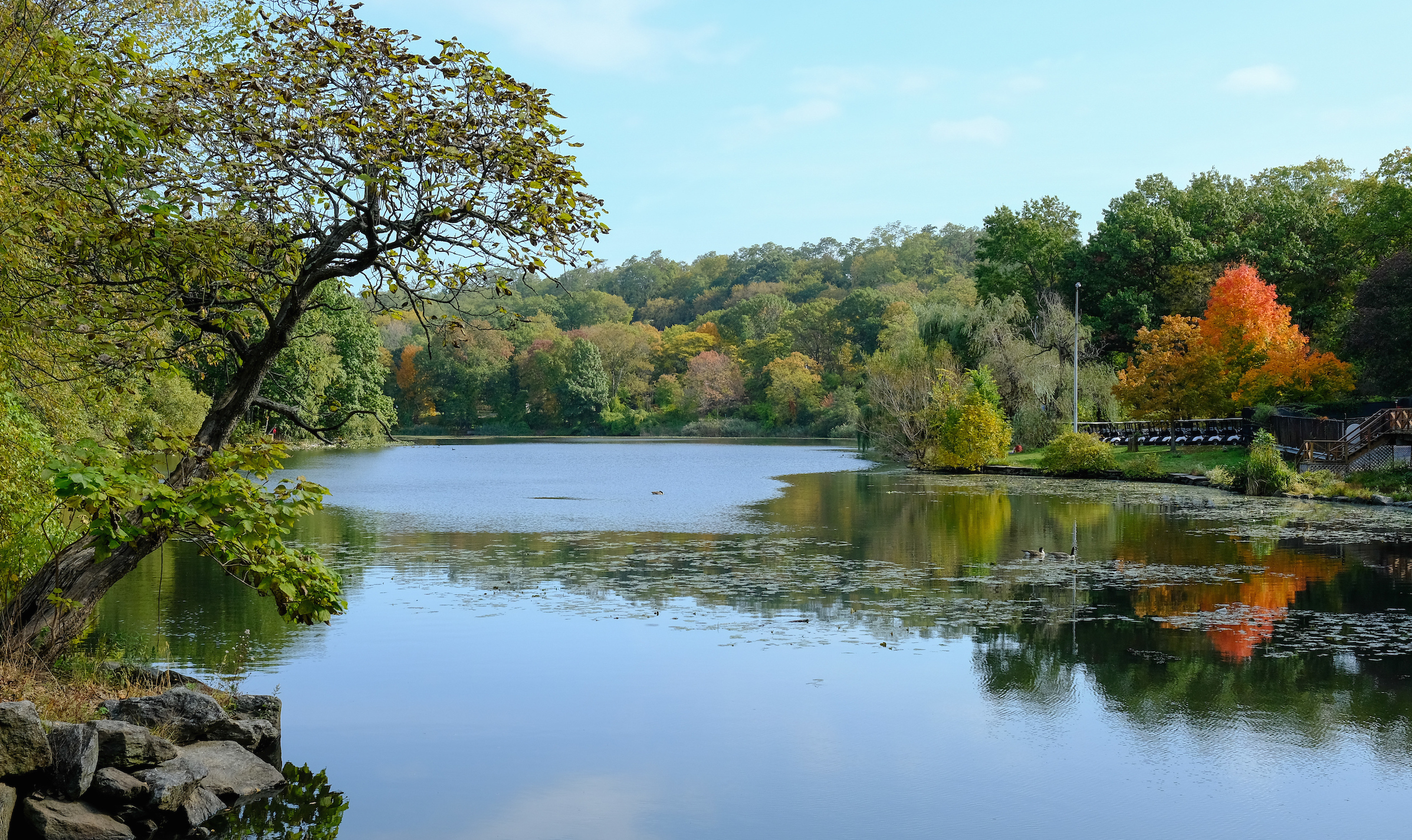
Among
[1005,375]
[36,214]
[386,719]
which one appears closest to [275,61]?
[36,214]

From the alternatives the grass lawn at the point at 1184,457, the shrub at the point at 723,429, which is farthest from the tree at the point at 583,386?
the grass lawn at the point at 1184,457

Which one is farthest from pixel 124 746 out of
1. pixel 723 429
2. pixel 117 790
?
pixel 723 429

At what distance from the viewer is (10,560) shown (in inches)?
383

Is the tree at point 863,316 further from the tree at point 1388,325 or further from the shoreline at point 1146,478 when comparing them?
the tree at point 1388,325

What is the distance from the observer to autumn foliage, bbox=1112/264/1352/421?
3809 cm

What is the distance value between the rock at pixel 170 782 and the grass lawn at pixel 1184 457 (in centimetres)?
3264

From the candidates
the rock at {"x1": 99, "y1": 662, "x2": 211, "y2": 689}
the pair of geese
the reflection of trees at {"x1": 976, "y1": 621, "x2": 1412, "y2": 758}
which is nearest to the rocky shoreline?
the rock at {"x1": 99, "y1": 662, "x2": 211, "y2": 689}

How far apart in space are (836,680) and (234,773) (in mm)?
5092

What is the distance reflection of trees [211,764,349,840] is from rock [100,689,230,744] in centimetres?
65

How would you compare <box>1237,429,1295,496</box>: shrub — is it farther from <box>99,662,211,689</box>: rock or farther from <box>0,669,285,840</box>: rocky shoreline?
<box>0,669,285,840</box>: rocky shoreline

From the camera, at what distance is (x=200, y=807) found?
6.91 meters

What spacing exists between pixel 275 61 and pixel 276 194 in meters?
0.93

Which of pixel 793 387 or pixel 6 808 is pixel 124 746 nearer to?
pixel 6 808

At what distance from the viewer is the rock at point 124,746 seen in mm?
6781
